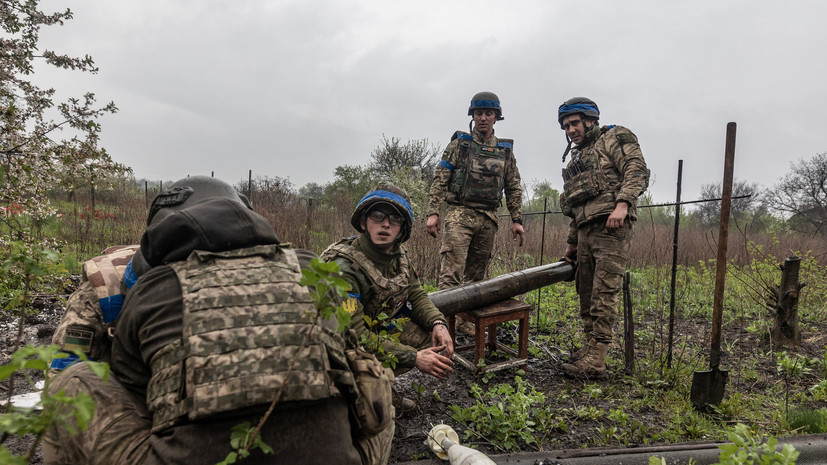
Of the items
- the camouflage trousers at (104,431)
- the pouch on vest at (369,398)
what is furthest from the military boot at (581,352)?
the camouflage trousers at (104,431)

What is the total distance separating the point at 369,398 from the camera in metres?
1.62

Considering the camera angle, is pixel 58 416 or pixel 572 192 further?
pixel 572 192

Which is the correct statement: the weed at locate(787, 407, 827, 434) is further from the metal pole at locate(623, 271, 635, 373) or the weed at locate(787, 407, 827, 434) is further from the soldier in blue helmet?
the soldier in blue helmet

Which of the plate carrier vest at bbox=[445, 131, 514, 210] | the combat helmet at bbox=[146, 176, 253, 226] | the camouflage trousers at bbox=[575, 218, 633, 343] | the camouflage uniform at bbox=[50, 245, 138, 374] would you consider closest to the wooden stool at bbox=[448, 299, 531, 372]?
the camouflage trousers at bbox=[575, 218, 633, 343]

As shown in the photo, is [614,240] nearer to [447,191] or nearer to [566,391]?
[566,391]

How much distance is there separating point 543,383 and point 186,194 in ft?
10.5

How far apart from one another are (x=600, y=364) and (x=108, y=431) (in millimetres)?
3658

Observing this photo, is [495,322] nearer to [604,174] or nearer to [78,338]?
[604,174]

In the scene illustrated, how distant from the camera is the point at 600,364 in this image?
13.0 feet

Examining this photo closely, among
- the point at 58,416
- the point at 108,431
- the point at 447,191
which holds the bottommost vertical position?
the point at 108,431

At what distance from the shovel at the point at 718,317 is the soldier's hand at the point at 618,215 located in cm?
69

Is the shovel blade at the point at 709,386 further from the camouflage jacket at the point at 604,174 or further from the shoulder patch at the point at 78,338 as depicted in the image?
the shoulder patch at the point at 78,338

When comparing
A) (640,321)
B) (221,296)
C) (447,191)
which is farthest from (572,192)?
(221,296)

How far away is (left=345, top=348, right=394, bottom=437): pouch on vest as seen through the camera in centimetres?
161
